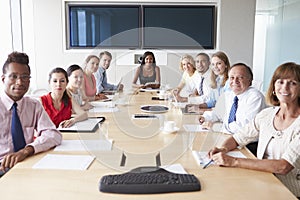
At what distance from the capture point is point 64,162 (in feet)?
4.34

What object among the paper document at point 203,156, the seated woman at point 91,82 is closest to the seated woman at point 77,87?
the seated woman at point 91,82

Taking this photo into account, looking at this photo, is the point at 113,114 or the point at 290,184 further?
the point at 113,114

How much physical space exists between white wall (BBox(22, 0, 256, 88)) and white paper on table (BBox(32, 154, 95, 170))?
349 cm

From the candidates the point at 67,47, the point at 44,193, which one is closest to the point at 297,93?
the point at 44,193

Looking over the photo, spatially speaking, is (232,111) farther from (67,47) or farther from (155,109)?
(67,47)

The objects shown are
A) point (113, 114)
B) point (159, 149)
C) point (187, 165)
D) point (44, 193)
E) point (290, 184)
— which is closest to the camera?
point (44, 193)

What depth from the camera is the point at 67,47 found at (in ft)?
15.9

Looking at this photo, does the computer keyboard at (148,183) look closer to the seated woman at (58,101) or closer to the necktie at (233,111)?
the necktie at (233,111)

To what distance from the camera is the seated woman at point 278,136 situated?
1.29m

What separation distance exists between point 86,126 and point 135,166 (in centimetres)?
72

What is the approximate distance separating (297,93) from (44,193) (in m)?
1.21

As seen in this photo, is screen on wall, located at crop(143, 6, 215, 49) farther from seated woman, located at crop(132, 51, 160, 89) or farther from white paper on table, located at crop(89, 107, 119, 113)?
white paper on table, located at crop(89, 107, 119, 113)

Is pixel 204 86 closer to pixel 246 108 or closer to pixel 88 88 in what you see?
pixel 88 88

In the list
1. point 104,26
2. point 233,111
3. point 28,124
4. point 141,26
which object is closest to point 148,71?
point 141,26
